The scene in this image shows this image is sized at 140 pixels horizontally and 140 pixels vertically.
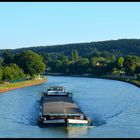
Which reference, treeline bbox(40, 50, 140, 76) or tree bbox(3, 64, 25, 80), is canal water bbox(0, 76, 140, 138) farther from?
treeline bbox(40, 50, 140, 76)

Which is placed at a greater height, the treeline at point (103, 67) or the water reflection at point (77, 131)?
the treeline at point (103, 67)

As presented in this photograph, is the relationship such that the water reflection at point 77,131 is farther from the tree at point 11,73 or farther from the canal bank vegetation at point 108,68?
the canal bank vegetation at point 108,68

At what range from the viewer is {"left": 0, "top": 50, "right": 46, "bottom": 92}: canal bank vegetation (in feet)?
310

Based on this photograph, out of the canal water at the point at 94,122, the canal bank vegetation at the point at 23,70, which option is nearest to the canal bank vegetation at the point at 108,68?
the canal bank vegetation at the point at 23,70

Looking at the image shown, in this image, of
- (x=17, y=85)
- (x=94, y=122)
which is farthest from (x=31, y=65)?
(x=94, y=122)

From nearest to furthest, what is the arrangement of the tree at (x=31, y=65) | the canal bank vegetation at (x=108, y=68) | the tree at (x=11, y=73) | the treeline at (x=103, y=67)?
the tree at (x=11, y=73), the tree at (x=31, y=65), the canal bank vegetation at (x=108, y=68), the treeline at (x=103, y=67)

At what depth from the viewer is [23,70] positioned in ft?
378

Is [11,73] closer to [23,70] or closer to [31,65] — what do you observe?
[23,70]

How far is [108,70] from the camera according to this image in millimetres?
154625

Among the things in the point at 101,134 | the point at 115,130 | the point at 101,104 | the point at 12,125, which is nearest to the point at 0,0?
the point at 101,134

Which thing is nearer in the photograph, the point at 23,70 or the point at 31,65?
the point at 23,70

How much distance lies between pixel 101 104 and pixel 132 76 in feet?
257

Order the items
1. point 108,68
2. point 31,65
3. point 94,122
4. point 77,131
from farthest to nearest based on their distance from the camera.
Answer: point 108,68, point 31,65, point 94,122, point 77,131

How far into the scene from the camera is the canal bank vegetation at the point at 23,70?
310 ft
